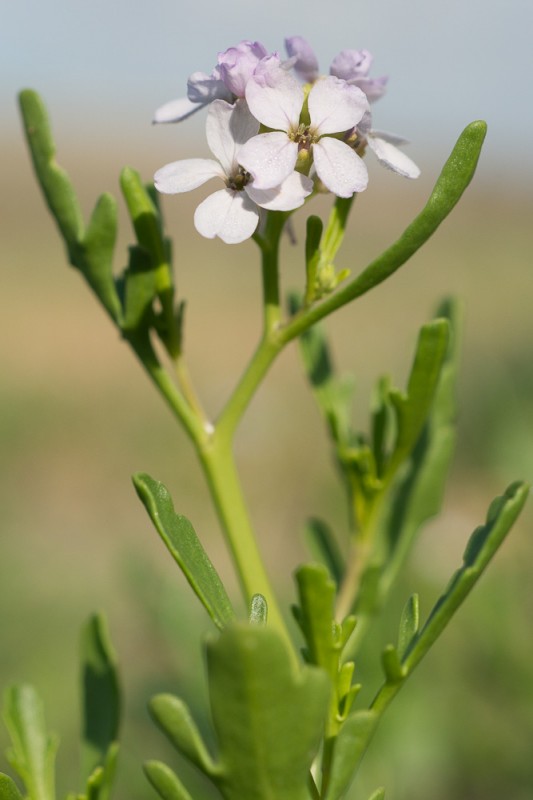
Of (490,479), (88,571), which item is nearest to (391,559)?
(88,571)

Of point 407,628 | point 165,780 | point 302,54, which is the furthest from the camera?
point 302,54

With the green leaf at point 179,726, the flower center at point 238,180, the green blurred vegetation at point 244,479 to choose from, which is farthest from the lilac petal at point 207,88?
the green blurred vegetation at point 244,479

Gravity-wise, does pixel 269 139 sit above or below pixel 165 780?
above

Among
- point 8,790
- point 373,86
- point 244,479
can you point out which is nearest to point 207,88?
point 373,86

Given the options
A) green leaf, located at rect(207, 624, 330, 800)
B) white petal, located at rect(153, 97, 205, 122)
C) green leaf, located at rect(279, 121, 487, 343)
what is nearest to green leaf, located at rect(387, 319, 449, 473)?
green leaf, located at rect(279, 121, 487, 343)

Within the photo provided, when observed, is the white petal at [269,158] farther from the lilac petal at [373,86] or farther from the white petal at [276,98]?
the lilac petal at [373,86]

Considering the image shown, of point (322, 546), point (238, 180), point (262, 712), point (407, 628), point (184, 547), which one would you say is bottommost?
point (322, 546)

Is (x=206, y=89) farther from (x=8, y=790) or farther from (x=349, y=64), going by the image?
(x=8, y=790)
